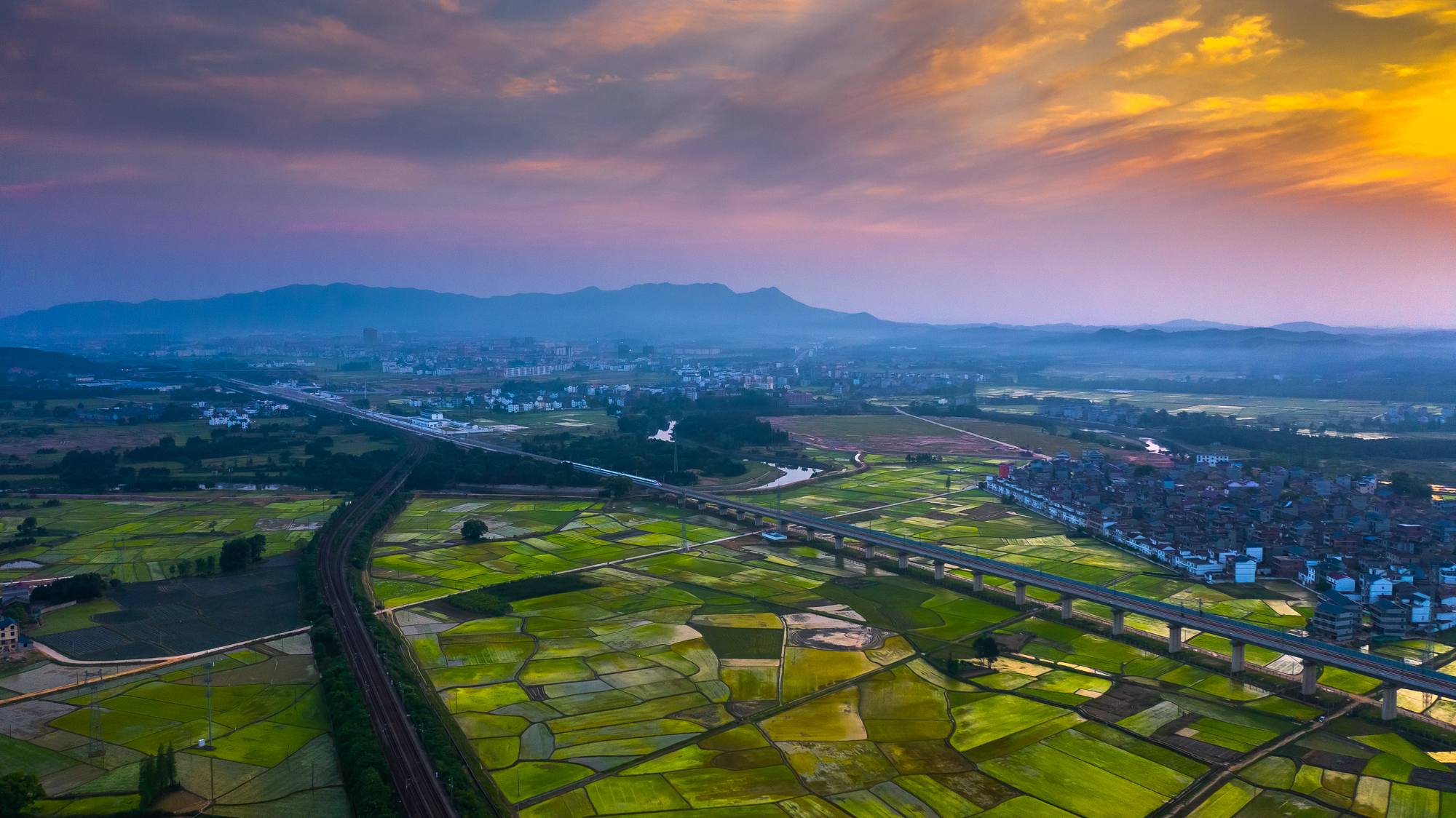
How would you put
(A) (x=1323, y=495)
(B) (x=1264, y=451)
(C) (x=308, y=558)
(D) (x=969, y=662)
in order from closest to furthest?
(D) (x=969, y=662) → (C) (x=308, y=558) → (A) (x=1323, y=495) → (B) (x=1264, y=451)

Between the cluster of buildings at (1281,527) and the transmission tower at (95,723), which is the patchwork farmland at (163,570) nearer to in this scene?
the transmission tower at (95,723)

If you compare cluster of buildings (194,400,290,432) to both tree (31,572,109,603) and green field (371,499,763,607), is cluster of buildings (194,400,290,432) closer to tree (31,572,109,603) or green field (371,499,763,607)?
green field (371,499,763,607)

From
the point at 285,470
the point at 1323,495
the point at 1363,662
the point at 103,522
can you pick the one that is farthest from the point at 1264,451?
the point at 103,522

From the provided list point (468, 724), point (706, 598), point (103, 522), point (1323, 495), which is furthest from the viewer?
point (1323, 495)

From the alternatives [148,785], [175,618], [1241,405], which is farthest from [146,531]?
[1241,405]

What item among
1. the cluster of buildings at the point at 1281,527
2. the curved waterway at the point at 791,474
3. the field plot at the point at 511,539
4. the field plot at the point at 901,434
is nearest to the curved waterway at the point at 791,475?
the curved waterway at the point at 791,474

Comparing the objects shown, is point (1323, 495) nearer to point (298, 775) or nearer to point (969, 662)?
point (969, 662)

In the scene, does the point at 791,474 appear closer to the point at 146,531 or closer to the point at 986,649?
the point at 986,649
